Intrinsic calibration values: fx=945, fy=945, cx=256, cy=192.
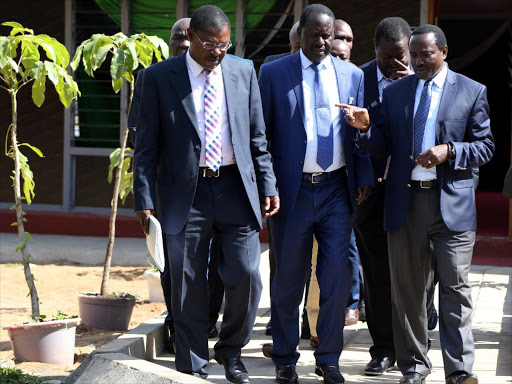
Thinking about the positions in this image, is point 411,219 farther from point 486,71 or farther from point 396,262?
point 486,71

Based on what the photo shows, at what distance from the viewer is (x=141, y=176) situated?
5137 millimetres

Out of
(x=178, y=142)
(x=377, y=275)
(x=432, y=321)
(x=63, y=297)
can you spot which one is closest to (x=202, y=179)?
(x=178, y=142)

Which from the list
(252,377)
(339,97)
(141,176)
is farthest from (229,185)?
(252,377)

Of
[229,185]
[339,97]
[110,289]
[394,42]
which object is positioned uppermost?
[394,42]

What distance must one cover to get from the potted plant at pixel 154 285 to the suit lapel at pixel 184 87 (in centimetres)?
316

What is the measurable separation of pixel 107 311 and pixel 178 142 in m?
2.54

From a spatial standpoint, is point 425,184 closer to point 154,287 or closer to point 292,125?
point 292,125

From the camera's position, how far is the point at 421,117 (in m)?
5.16

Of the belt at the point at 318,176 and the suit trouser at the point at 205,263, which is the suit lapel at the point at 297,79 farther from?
the suit trouser at the point at 205,263

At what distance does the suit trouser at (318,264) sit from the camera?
5.24 meters

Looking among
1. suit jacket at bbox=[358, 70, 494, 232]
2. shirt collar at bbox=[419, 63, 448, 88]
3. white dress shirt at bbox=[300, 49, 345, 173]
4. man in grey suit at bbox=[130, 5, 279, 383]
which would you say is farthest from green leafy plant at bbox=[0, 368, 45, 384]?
shirt collar at bbox=[419, 63, 448, 88]

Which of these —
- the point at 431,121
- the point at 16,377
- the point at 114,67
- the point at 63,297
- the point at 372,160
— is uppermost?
the point at 114,67

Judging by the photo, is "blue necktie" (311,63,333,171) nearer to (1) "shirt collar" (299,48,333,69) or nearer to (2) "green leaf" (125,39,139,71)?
(1) "shirt collar" (299,48,333,69)

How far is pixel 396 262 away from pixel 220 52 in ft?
4.95
